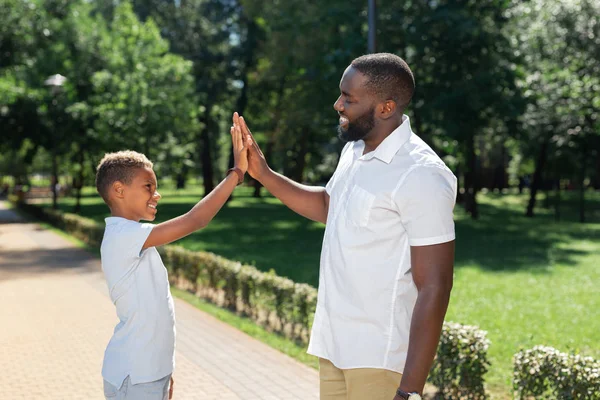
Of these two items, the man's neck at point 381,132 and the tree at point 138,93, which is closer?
the man's neck at point 381,132

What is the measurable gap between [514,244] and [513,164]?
1735 inches

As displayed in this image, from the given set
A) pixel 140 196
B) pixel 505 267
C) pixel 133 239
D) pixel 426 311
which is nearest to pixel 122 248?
pixel 133 239

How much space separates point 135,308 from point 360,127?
48.4 inches

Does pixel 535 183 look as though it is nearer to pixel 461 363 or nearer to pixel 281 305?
pixel 281 305

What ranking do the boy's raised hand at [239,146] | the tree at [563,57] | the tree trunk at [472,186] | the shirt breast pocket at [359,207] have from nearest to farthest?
the shirt breast pocket at [359,207], the boy's raised hand at [239,146], the tree at [563,57], the tree trunk at [472,186]

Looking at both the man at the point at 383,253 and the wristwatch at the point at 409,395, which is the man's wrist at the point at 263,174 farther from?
the wristwatch at the point at 409,395

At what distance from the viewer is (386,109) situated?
2.52 metres

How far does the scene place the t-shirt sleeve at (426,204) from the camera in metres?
2.28

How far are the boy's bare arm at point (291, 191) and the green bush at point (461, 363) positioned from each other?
118 inches

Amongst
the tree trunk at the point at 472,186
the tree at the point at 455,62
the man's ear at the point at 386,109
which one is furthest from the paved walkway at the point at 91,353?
the tree trunk at the point at 472,186

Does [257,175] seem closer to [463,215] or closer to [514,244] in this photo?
[514,244]

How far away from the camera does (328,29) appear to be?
22109mm

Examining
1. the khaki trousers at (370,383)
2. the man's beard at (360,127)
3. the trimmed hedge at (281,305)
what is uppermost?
the man's beard at (360,127)

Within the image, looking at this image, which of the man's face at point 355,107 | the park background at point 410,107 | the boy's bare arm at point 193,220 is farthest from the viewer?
the park background at point 410,107
